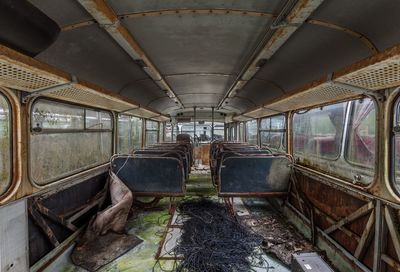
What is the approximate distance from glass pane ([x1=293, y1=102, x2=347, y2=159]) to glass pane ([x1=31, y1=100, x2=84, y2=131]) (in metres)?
3.49

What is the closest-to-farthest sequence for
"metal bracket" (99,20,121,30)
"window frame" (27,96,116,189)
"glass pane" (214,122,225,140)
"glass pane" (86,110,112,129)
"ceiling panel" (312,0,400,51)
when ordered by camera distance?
"ceiling panel" (312,0,400,51) < "metal bracket" (99,20,121,30) < "window frame" (27,96,116,189) < "glass pane" (86,110,112,129) < "glass pane" (214,122,225,140)

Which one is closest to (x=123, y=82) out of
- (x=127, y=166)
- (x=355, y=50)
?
(x=127, y=166)

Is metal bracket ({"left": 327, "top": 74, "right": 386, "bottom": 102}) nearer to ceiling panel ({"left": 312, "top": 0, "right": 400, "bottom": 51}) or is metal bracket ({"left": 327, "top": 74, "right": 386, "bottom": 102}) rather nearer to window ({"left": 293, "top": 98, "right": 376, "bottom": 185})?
window ({"left": 293, "top": 98, "right": 376, "bottom": 185})

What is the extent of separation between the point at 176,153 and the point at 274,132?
2626 millimetres

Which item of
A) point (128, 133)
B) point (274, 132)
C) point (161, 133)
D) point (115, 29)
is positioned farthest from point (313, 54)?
point (161, 133)

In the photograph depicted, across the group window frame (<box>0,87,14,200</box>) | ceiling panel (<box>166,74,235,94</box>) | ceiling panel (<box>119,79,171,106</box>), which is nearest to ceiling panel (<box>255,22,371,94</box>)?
ceiling panel (<box>166,74,235,94</box>)

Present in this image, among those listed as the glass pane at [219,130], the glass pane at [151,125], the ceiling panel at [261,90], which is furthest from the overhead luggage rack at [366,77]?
the glass pane at [219,130]

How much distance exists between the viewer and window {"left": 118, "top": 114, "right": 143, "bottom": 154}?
503 cm

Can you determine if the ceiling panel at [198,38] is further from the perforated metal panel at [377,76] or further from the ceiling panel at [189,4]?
the perforated metal panel at [377,76]

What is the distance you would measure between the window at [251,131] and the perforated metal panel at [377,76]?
19.3 feet

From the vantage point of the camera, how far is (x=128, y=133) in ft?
18.7

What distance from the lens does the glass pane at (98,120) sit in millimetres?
3609

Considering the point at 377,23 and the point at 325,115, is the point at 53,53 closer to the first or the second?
the point at 377,23

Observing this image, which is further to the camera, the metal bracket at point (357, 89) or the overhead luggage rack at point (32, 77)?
the metal bracket at point (357, 89)
